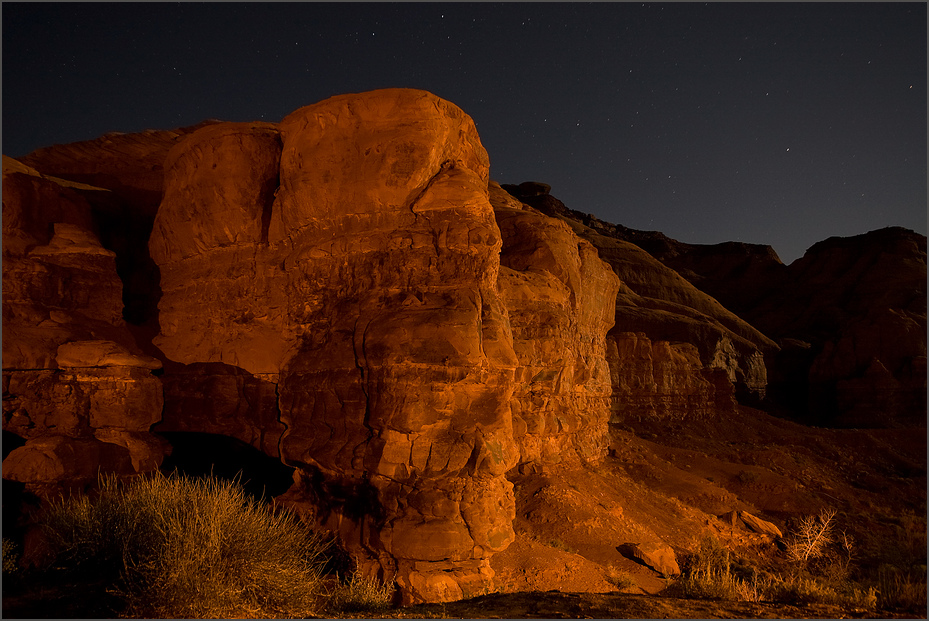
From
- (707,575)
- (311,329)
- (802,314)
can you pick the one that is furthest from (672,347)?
(802,314)

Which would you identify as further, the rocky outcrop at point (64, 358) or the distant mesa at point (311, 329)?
the rocky outcrop at point (64, 358)

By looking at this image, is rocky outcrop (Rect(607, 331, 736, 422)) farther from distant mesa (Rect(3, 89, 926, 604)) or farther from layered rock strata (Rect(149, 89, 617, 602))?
layered rock strata (Rect(149, 89, 617, 602))

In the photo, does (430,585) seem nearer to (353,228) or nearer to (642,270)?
(353,228)

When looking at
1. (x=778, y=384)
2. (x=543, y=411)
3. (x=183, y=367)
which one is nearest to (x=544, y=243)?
(x=543, y=411)

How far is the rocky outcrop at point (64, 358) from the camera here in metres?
10.5

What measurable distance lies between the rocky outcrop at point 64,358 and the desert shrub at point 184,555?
282cm

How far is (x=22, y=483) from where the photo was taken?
9.91 metres

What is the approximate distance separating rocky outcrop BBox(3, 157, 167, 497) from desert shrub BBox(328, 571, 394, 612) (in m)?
5.38

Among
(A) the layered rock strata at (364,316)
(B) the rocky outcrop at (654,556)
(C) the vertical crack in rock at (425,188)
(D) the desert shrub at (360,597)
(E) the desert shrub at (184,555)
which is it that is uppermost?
(C) the vertical crack in rock at (425,188)

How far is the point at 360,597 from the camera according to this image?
25.0 feet

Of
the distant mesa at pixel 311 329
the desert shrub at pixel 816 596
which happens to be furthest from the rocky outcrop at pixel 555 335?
the desert shrub at pixel 816 596

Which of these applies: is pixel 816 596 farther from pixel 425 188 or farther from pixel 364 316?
pixel 425 188

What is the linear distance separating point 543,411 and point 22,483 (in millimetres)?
13130

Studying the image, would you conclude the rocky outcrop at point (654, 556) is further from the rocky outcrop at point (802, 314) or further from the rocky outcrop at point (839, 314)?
the rocky outcrop at point (839, 314)
